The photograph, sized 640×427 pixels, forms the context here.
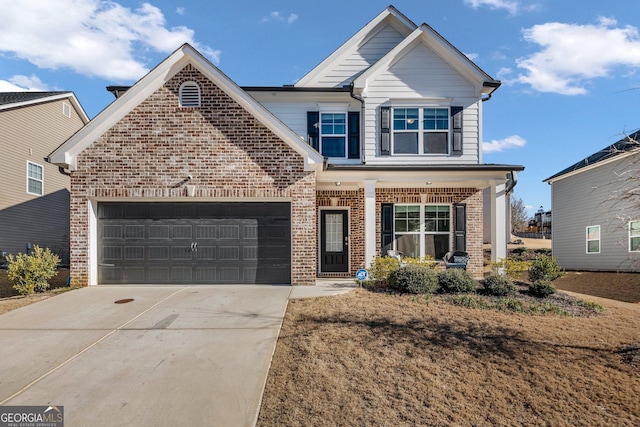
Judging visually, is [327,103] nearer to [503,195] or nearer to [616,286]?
[503,195]

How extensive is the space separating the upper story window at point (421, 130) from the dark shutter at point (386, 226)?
6.02 feet

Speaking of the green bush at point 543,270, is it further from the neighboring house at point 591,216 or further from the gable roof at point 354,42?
the gable roof at point 354,42

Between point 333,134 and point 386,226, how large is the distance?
3.51m

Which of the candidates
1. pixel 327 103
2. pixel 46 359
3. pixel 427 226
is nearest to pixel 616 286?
pixel 427 226

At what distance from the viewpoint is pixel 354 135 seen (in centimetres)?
1203

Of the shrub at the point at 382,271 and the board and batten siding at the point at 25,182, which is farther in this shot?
the board and batten siding at the point at 25,182

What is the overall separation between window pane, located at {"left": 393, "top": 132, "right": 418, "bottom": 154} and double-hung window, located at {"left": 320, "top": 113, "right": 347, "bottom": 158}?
1.64m

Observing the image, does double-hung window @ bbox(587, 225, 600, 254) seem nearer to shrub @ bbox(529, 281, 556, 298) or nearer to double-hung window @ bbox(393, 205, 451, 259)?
double-hung window @ bbox(393, 205, 451, 259)

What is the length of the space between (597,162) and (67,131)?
24397 millimetres

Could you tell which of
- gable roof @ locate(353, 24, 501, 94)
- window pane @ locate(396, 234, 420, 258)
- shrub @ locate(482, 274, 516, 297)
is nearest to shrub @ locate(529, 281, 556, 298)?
shrub @ locate(482, 274, 516, 297)

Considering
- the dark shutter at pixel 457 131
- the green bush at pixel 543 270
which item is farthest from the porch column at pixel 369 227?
the green bush at pixel 543 270

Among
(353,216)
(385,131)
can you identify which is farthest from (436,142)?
A: (353,216)

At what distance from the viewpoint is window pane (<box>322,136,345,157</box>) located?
11992 mm

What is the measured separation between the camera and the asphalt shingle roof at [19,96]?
1518 cm
